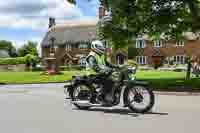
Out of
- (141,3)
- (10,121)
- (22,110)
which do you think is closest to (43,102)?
(22,110)

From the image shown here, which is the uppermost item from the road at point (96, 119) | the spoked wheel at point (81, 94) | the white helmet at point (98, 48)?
the white helmet at point (98, 48)

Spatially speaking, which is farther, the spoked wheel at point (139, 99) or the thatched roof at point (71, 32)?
the thatched roof at point (71, 32)

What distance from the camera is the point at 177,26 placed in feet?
96.2

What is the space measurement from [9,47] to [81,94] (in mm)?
141471

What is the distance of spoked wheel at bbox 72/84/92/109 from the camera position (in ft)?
44.4

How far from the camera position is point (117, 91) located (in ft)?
42.7

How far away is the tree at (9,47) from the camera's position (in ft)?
488

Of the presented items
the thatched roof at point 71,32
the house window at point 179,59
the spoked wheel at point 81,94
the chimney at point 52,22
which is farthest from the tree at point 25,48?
the spoked wheel at point 81,94

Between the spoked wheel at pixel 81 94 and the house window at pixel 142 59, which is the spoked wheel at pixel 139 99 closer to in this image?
the spoked wheel at pixel 81 94

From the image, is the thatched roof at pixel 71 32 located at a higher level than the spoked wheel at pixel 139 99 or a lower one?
higher

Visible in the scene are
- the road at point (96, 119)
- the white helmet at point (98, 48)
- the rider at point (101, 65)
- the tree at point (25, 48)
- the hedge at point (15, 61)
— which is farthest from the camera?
the tree at point (25, 48)

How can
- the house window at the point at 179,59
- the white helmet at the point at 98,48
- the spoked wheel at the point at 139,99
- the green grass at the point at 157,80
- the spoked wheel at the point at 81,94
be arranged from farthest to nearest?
the house window at the point at 179,59, the green grass at the point at 157,80, the spoked wheel at the point at 81,94, the white helmet at the point at 98,48, the spoked wheel at the point at 139,99

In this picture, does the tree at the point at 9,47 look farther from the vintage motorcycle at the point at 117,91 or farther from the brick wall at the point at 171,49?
the vintage motorcycle at the point at 117,91

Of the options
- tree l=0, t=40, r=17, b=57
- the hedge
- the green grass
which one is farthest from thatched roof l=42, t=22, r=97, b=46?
the green grass
